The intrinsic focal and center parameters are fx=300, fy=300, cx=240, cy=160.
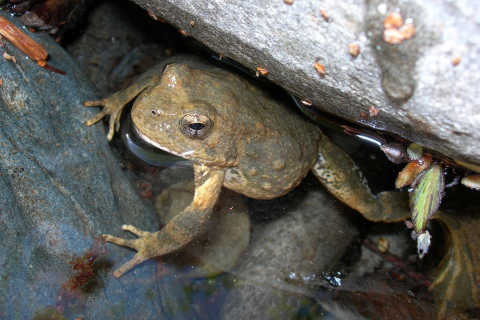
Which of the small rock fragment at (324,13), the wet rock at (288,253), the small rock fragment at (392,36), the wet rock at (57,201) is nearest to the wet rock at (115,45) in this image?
the wet rock at (57,201)

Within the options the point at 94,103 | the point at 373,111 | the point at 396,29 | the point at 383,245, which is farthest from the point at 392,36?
the point at 383,245

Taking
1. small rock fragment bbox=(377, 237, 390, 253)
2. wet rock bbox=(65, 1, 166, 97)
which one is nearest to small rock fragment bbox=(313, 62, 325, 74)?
wet rock bbox=(65, 1, 166, 97)

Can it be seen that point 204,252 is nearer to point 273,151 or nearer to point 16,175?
point 273,151

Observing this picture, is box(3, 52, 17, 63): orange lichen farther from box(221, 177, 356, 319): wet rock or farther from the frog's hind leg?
the frog's hind leg

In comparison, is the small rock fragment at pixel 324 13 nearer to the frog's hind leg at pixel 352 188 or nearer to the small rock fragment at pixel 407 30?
the small rock fragment at pixel 407 30

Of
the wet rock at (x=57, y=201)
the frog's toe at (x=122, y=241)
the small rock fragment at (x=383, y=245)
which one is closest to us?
the wet rock at (x=57, y=201)

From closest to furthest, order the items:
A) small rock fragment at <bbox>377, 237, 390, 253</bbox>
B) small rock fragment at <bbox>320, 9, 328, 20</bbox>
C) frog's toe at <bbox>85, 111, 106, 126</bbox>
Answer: small rock fragment at <bbox>320, 9, 328, 20</bbox> → frog's toe at <bbox>85, 111, 106, 126</bbox> → small rock fragment at <bbox>377, 237, 390, 253</bbox>
